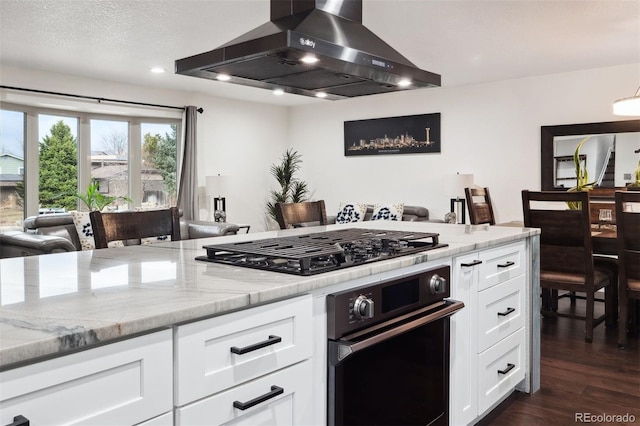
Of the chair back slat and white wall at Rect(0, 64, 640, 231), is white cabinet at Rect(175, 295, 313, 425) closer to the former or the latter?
the chair back slat

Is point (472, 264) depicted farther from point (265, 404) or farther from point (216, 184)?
point (216, 184)

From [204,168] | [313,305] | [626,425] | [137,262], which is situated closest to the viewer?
A: [313,305]

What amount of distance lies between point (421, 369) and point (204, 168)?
5.65m

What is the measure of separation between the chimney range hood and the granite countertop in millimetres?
764

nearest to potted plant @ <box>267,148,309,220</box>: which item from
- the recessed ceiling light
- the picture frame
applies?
the picture frame

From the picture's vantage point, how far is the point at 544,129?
5691mm

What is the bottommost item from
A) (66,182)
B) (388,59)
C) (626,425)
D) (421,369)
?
(626,425)

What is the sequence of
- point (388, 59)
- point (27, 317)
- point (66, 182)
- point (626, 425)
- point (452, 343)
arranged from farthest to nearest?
1. point (66, 182)
2. point (626, 425)
3. point (388, 59)
4. point (452, 343)
5. point (27, 317)

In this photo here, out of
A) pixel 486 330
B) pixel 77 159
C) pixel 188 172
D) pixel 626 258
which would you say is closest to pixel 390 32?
pixel 626 258

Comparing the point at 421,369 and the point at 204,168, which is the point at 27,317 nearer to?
the point at 421,369

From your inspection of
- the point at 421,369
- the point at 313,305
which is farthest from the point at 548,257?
the point at 313,305

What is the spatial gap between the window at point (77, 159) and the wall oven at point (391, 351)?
5.13 meters

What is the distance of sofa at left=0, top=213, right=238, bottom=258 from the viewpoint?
12.7ft

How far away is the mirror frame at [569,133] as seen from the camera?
5213mm
